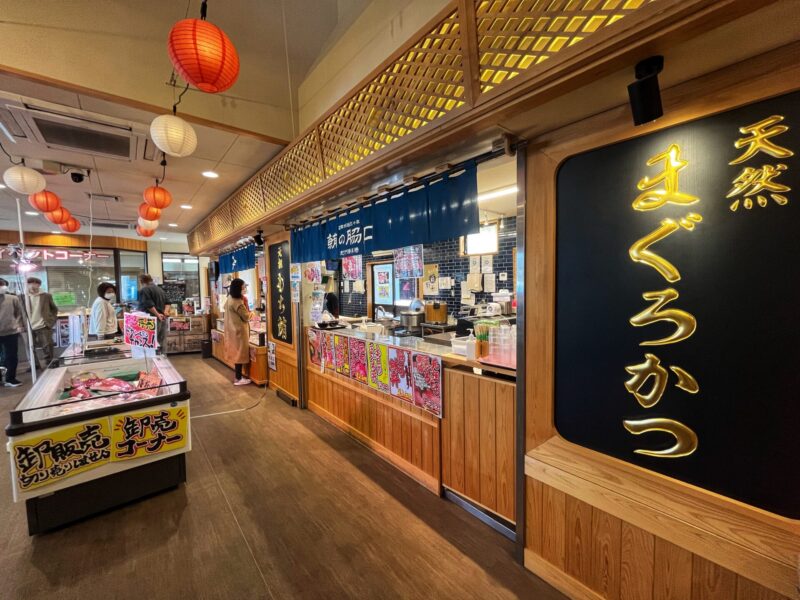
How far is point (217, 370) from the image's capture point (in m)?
6.71

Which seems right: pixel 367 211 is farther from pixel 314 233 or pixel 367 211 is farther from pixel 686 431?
pixel 686 431

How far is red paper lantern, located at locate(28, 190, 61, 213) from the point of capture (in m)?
4.25

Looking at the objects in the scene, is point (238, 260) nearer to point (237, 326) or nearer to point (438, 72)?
point (237, 326)

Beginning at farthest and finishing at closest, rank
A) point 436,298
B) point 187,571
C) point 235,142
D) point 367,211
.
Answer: point 436,298
point 235,142
point 367,211
point 187,571

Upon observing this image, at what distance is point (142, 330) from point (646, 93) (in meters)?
4.11

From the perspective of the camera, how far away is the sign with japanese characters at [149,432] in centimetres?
247

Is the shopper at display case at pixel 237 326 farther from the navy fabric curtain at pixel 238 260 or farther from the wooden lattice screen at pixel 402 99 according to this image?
the wooden lattice screen at pixel 402 99

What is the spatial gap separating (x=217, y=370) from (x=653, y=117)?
761 centimetres

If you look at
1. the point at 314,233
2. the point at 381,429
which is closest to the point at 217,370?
the point at 314,233

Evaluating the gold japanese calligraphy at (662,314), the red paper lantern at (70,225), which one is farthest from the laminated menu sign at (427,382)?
the red paper lantern at (70,225)

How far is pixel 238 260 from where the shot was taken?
21.7 ft

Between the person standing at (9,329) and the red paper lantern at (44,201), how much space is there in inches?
112

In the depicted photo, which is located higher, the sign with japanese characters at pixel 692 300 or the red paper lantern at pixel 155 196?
the red paper lantern at pixel 155 196

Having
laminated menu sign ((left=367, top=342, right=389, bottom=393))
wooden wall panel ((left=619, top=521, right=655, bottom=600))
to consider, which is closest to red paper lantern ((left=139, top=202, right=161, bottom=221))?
laminated menu sign ((left=367, top=342, right=389, bottom=393))
